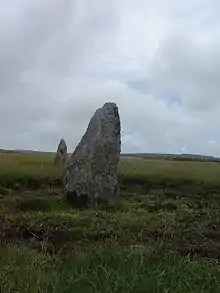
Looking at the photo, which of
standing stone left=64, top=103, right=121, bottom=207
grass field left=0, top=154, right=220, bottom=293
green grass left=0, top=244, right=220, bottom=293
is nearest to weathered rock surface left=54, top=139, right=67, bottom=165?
grass field left=0, top=154, right=220, bottom=293

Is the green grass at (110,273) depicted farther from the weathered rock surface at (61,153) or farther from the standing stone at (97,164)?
the weathered rock surface at (61,153)

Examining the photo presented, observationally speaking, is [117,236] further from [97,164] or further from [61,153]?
[61,153]

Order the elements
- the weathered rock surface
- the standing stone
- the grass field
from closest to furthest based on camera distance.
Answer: the grass field
the standing stone
the weathered rock surface

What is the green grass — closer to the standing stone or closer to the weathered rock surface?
the standing stone

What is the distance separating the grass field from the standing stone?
67 centimetres

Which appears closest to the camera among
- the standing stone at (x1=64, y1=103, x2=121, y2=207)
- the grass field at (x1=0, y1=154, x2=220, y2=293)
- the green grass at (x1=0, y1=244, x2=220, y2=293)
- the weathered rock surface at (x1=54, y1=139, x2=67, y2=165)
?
the green grass at (x1=0, y1=244, x2=220, y2=293)

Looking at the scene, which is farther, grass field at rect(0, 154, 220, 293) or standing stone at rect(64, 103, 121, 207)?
standing stone at rect(64, 103, 121, 207)

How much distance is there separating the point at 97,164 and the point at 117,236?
8669 millimetres

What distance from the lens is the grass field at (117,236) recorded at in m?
7.93

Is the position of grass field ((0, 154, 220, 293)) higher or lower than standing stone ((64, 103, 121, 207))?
lower

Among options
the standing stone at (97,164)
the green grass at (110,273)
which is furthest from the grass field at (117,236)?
the standing stone at (97,164)

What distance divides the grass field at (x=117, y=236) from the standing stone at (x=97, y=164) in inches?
26.3

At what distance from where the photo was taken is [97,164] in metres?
22.9

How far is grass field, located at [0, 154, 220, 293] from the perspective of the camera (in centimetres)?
793
